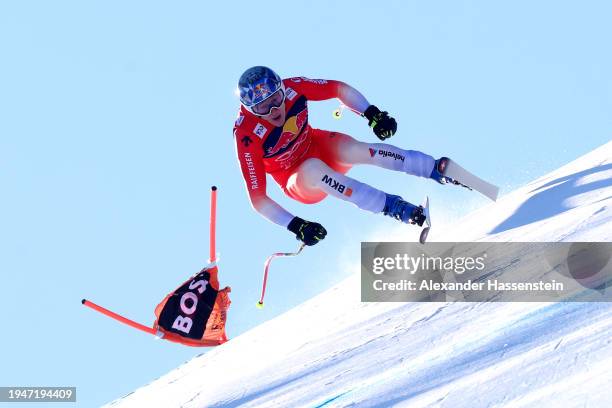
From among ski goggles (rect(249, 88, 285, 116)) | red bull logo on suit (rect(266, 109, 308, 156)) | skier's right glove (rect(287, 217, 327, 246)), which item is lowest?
skier's right glove (rect(287, 217, 327, 246))

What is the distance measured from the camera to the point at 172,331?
981cm

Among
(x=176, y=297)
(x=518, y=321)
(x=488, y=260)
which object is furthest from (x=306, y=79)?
(x=518, y=321)

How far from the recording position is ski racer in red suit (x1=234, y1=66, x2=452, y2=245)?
343 inches

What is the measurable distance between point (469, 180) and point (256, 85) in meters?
2.02

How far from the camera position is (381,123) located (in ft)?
30.4

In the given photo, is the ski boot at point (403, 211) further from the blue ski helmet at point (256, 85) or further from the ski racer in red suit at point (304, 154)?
the blue ski helmet at point (256, 85)

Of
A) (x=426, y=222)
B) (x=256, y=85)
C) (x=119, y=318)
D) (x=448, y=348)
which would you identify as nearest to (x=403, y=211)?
(x=426, y=222)

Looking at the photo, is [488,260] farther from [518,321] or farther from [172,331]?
[172,331]

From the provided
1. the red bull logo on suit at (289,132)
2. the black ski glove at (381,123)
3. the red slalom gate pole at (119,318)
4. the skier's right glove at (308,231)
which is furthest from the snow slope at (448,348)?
the red bull logo on suit at (289,132)

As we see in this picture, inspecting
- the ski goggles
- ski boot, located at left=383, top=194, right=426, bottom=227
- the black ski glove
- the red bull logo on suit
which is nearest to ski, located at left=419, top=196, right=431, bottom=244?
ski boot, located at left=383, top=194, right=426, bottom=227

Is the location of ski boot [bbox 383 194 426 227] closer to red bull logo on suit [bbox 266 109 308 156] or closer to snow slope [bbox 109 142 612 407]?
snow slope [bbox 109 142 612 407]
